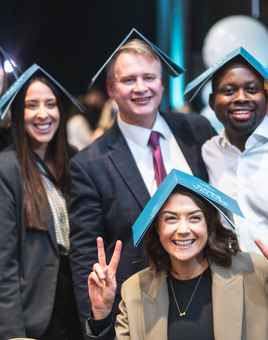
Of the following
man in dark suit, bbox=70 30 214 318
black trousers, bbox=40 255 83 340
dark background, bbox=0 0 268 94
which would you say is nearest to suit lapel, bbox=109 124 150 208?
man in dark suit, bbox=70 30 214 318

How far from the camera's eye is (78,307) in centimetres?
264

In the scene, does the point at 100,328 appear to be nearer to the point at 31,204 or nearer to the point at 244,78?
the point at 31,204

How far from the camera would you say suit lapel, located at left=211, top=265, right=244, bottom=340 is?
86.4 inches

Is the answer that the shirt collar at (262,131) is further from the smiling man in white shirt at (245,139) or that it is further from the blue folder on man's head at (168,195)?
the blue folder on man's head at (168,195)

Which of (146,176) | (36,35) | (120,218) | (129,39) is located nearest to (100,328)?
(120,218)

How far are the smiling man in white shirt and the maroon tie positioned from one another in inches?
8.1

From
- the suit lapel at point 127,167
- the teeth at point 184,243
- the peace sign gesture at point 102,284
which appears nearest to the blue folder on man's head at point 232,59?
the suit lapel at point 127,167

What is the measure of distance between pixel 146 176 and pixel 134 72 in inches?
15.1

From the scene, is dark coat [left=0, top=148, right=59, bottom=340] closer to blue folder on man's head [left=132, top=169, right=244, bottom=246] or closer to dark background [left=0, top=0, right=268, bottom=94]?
blue folder on man's head [left=132, top=169, right=244, bottom=246]

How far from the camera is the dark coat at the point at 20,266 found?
2.55 meters

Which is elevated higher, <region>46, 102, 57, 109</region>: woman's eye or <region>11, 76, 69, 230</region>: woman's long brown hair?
<region>46, 102, 57, 109</region>: woman's eye

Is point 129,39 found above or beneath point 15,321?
above

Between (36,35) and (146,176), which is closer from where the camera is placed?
(146,176)

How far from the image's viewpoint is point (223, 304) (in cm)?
222
